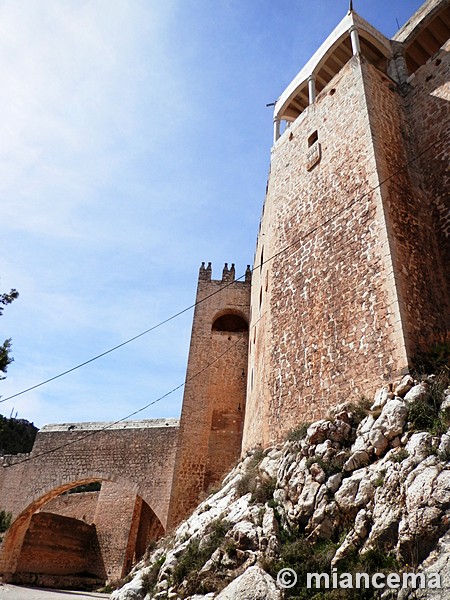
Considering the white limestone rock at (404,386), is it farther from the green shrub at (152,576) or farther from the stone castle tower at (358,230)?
the green shrub at (152,576)

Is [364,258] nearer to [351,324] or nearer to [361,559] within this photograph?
[351,324]

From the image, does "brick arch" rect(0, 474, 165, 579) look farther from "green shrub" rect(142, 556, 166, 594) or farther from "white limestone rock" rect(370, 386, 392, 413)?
"white limestone rock" rect(370, 386, 392, 413)

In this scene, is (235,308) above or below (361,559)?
above

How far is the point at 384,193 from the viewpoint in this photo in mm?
8453

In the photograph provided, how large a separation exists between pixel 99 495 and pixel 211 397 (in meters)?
8.32

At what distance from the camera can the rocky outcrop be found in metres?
4.63

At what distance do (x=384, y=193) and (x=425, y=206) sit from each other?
60.8 inches

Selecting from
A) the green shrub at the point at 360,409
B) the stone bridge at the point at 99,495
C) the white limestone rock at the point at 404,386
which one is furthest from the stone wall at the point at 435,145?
the stone bridge at the point at 99,495

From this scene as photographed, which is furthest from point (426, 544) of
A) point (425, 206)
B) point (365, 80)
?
point (365, 80)

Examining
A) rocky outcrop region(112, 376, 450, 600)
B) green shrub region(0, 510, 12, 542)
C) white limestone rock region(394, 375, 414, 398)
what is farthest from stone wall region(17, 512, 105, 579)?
white limestone rock region(394, 375, 414, 398)

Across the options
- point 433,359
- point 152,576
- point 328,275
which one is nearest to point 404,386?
point 433,359

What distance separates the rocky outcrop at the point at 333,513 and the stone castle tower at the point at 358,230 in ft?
3.34

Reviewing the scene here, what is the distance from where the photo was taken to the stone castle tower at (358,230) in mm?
7547

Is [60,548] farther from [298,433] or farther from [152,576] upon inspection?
[298,433]
